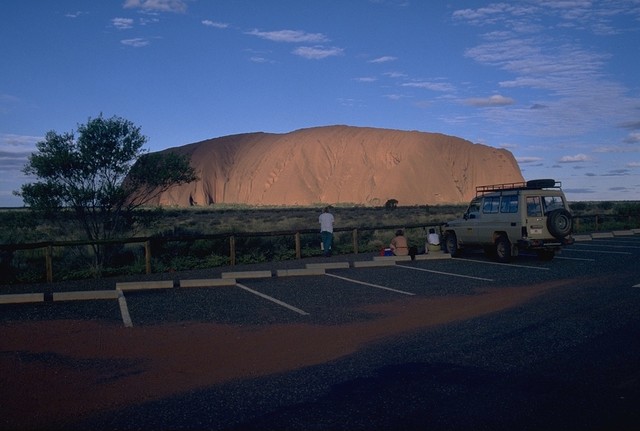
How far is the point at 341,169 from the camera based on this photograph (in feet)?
364

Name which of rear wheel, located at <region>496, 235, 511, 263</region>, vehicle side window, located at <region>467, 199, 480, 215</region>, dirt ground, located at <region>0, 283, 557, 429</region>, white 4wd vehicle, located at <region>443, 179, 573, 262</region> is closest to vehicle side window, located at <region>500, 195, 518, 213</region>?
white 4wd vehicle, located at <region>443, 179, 573, 262</region>

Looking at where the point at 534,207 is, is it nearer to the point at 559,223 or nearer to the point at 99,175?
the point at 559,223

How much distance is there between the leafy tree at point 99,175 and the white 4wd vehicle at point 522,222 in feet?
38.9

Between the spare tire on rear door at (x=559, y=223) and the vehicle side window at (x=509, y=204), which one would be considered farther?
the vehicle side window at (x=509, y=204)

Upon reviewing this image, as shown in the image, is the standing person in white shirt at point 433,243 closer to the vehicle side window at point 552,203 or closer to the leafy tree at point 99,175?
the vehicle side window at point 552,203

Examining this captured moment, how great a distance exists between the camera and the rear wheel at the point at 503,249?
1788 centimetres

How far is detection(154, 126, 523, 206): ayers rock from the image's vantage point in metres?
107

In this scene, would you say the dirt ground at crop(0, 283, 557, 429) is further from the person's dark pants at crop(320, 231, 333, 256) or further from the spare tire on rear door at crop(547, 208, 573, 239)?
the person's dark pants at crop(320, 231, 333, 256)

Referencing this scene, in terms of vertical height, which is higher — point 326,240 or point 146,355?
point 326,240

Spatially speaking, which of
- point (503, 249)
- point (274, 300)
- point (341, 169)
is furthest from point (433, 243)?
point (341, 169)

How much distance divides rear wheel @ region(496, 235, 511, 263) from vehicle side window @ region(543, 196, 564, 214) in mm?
1466

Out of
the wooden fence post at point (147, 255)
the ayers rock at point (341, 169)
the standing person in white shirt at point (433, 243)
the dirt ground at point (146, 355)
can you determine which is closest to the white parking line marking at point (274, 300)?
the dirt ground at point (146, 355)

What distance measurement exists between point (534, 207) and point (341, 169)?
308 feet

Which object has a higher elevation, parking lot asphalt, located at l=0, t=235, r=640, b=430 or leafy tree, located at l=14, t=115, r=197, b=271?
leafy tree, located at l=14, t=115, r=197, b=271
